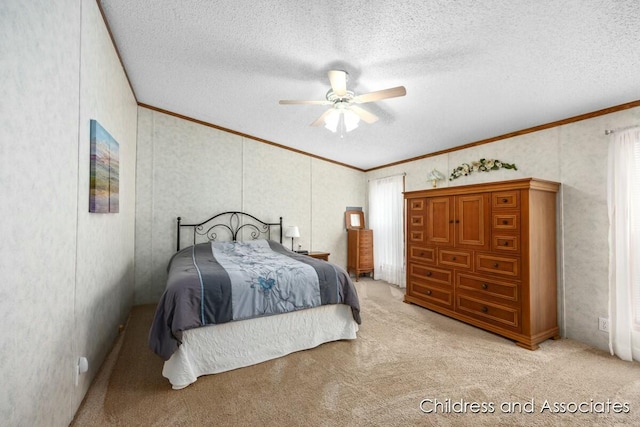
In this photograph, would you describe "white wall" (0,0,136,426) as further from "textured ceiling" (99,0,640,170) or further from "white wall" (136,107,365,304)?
"white wall" (136,107,365,304)

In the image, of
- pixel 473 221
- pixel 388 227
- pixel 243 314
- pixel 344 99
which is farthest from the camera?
pixel 388 227

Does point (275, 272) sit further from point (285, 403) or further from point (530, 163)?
point (530, 163)

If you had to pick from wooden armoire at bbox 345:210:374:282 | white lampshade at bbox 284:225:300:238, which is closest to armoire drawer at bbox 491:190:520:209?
wooden armoire at bbox 345:210:374:282

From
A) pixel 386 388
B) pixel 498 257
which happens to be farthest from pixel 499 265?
pixel 386 388

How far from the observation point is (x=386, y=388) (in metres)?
2.10

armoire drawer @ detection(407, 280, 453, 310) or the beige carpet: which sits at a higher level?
armoire drawer @ detection(407, 280, 453, 310)

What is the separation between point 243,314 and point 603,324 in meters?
3.48

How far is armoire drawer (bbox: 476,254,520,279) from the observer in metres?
2.90

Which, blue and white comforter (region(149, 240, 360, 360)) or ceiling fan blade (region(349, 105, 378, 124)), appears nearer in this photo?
blue and white comforter (region(149, 240, 360, 360))

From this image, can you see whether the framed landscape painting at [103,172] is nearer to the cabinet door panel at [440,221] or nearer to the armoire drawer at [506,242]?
the cabinet door panel at [440,221]

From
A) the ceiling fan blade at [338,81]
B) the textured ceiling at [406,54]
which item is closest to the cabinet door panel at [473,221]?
the textured ceiling at [406,54]

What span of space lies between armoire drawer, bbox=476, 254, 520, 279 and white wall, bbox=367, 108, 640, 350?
0.65 m

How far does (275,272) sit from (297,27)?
2.06 m

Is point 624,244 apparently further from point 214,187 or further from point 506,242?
point 214,187
